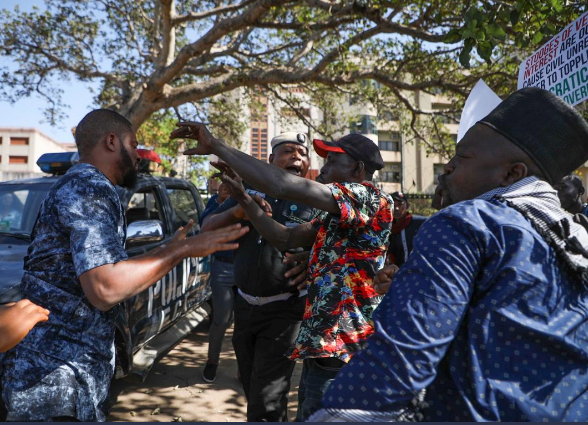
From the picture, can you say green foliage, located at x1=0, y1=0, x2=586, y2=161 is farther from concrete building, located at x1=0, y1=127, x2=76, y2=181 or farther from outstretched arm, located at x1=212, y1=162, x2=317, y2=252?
concrete building, located at x1=0, y1=127, x2=76, y2=181

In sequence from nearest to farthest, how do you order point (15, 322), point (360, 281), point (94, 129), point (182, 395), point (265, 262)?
point (15, 322) < point (94, 129) < point (360, 281) < point (265, 262) < point (182, 395)

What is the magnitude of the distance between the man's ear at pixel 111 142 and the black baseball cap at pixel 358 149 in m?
0.98

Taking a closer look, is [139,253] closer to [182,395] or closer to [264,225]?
[182,395]

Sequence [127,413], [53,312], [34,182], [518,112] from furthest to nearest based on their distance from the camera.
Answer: [34,182] < [127,413] < [53,312] < [518,112]

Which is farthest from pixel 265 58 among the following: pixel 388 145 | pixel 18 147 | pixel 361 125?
pixel 18 147

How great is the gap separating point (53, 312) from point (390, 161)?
45.6m

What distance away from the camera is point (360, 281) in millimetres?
2279

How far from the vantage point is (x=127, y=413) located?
13.7 ft

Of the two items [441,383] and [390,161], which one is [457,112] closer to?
[441,383]

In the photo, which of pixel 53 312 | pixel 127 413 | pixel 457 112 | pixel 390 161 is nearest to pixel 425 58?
pixel 457 112

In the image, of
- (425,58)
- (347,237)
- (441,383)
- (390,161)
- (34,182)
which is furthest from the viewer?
(390,161)

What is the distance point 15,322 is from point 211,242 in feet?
2.53

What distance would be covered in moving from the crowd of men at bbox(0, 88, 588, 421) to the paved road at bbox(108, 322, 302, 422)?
53.5 inches

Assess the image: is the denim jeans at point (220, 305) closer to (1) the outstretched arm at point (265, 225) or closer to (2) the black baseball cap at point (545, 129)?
(1) the outstretched arm at point (265, 225)
